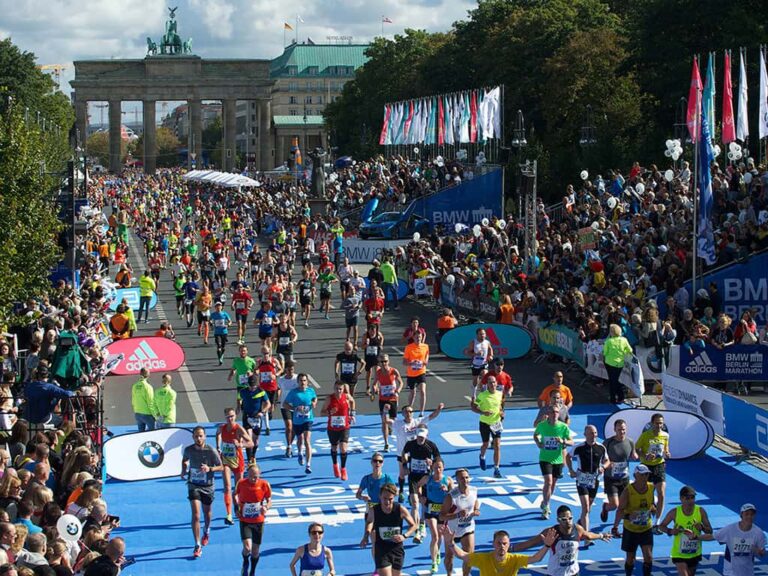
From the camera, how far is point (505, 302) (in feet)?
103

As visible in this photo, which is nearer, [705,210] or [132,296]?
[705,210]

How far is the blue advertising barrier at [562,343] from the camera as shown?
27984mm

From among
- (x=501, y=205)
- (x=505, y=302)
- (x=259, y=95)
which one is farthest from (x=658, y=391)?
(x=259, y=95)

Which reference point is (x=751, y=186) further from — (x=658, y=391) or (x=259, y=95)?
(x=259, y=95)

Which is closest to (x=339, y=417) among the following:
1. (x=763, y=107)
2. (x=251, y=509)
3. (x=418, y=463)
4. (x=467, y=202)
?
(x=418, y=463)

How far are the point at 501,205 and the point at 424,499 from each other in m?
33.3

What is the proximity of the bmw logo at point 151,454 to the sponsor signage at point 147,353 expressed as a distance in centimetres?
791

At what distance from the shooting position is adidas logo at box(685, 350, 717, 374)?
82.6 feet

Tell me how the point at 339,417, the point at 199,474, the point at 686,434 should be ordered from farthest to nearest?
1. the point at 686,434
2. the point at 339,417
3. the point at 199,474

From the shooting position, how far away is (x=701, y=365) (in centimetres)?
2530

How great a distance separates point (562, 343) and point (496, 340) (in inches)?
64.8

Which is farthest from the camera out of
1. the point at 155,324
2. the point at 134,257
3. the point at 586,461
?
the point at 134,257

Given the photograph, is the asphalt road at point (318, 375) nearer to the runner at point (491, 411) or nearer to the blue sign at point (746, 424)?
the blue sign at point (746, 424)

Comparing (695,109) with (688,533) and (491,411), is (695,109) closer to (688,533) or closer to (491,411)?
(491,411)
